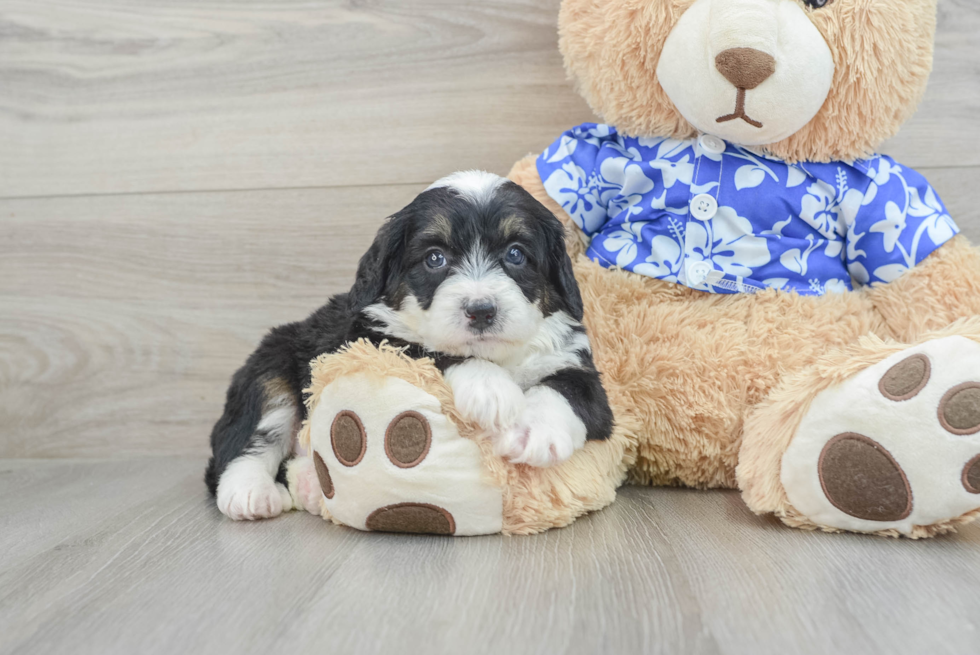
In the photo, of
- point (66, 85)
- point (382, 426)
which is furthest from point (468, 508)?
point (66, 85)

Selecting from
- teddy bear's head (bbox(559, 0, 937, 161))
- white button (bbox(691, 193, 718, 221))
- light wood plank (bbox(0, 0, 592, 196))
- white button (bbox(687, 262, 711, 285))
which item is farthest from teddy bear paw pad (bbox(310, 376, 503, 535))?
light wood plank (bbox(0, 0, 592, 196))

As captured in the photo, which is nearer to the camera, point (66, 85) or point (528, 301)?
point (528, 301)

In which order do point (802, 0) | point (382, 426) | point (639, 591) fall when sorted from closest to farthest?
point (639, 591)
point (382, 426)
point (802, 0)

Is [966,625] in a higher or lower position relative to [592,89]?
lower

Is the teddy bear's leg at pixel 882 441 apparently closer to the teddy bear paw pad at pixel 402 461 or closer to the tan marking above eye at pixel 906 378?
the tan marking above eye at pixel 906 378

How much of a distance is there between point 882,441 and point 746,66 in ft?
2.99

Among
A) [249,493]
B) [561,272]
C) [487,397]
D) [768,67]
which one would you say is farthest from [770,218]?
[249,493]

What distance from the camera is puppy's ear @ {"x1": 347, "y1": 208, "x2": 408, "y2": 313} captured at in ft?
5.98

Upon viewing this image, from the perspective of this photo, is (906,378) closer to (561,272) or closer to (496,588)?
(561,272)

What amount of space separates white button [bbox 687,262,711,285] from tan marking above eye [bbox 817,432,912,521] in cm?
59

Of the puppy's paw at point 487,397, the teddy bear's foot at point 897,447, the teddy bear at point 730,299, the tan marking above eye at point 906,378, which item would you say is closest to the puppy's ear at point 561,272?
the teddy bear at point 730,299

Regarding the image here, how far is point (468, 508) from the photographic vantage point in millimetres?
1657

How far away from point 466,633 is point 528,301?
762 mm

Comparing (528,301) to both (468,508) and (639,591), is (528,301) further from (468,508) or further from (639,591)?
(639,591)
